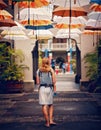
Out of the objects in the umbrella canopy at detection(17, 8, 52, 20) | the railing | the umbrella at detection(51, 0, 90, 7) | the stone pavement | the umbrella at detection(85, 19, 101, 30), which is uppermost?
the umbrella at detection(51, 0, 90, 7)

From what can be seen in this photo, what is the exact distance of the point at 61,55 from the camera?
61344 mm

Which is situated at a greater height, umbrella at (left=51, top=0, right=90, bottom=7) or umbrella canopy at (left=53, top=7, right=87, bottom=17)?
umbrella at (left=51, top=0, right=90, bottom=7)

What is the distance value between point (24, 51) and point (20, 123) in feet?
33.3

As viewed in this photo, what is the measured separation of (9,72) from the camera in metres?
18.8

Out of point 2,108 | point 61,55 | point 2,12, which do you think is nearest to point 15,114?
point 2,108

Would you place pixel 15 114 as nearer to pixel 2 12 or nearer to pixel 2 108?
pixel 2 108

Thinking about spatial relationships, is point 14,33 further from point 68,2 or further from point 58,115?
point 58,115

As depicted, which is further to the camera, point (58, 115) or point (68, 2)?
point (68, 2)

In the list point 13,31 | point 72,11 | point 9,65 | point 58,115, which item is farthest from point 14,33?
point 58,115

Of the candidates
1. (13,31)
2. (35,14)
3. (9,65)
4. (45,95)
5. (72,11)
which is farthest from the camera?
(9,65)

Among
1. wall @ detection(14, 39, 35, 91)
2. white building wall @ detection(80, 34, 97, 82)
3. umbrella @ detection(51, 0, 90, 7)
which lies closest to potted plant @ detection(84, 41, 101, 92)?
white building wall @ detection(80, 34, 97, 82)

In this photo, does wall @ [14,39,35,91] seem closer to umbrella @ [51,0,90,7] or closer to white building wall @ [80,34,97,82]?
white building wall @ [80,34,97,82]

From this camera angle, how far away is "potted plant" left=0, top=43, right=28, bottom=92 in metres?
18.7

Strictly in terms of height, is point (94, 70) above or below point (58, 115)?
above
